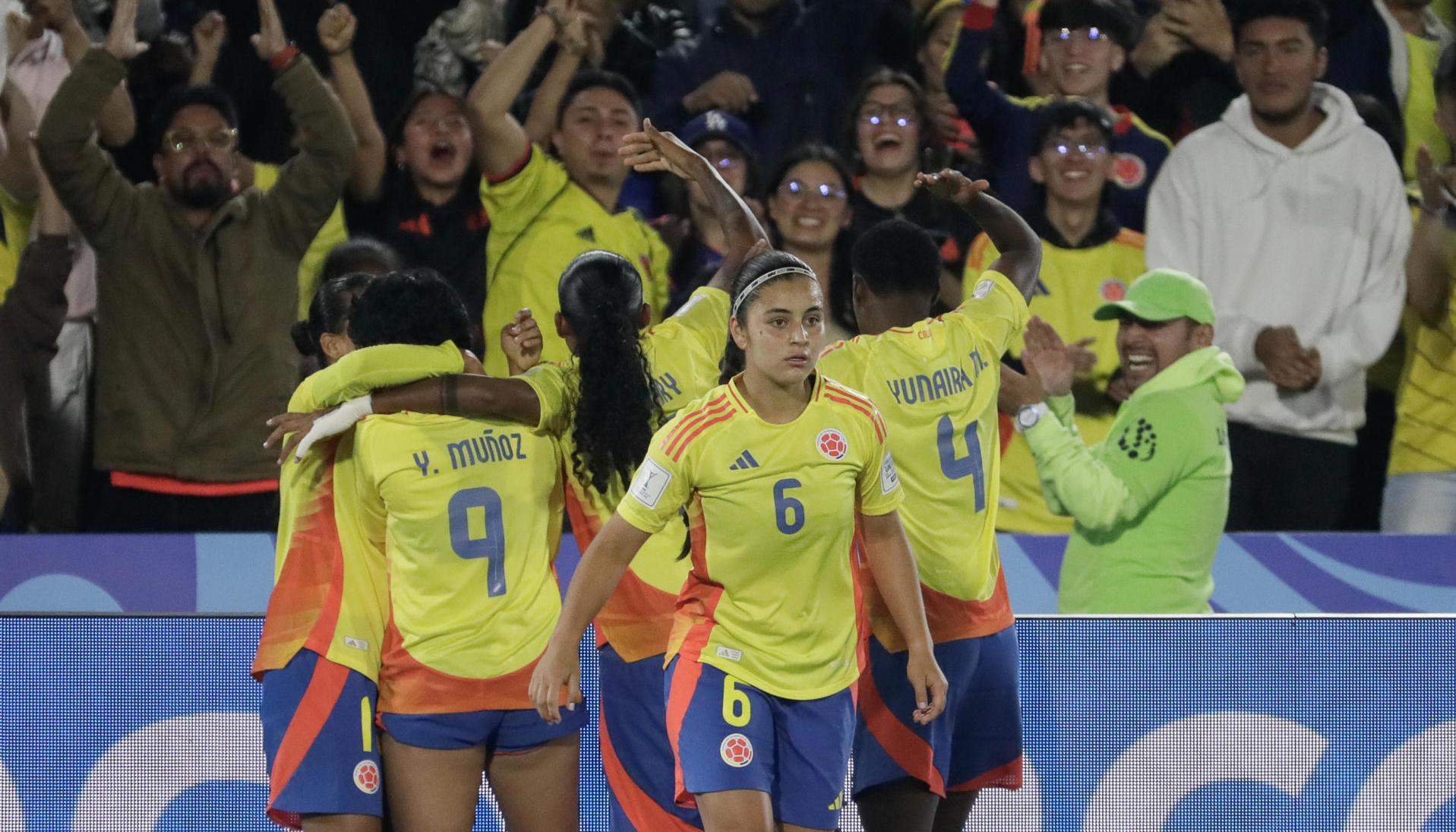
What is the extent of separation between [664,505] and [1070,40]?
14.4 feet

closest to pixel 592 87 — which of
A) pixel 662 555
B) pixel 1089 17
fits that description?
pixel 1089 17

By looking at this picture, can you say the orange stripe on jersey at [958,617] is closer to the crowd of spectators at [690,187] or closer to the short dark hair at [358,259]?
the crowd of spectators at [690,187]

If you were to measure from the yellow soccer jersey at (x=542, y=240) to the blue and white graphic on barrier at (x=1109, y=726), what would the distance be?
2.53m

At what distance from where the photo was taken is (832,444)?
11.8 ft

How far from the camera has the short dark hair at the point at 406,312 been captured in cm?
405

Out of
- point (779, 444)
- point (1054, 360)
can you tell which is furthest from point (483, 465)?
point (1054, 360)

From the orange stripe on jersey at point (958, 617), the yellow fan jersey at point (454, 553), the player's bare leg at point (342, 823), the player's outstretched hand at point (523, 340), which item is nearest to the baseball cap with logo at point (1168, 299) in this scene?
the orange stripe on jersey at point (958, 617)

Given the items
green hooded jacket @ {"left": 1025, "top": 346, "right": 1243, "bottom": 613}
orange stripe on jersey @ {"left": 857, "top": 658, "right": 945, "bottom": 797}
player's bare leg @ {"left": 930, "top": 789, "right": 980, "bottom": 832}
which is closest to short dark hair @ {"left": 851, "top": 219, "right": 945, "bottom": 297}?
green hooded jacket @ {"left": 1025, "top": 346, "right": 1243, "bottom": 613}

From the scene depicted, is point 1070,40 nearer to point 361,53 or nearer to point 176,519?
point 361,53

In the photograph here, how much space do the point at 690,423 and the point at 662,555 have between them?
29.5 inches

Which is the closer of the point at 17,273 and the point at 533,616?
the point at 533,616

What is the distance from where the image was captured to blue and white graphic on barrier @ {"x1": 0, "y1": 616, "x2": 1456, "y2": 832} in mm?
4590

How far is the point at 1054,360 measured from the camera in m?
5.59

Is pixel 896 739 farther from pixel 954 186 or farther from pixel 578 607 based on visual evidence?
pixel 954 186
